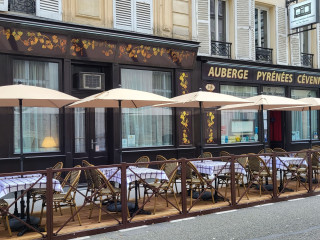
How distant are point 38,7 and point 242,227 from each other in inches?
279

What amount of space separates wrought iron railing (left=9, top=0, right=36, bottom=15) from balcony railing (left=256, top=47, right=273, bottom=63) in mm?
8345

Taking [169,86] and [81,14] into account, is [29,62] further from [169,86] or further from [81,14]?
[169,86]

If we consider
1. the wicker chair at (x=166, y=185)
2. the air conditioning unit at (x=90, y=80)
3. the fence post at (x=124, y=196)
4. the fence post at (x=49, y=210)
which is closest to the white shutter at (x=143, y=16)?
the air conditioning unit at (x=90, y=80)

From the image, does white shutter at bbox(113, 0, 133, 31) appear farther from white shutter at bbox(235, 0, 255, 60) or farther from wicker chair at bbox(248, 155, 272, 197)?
wicker chair at bbox(248, 155, 272, 197)

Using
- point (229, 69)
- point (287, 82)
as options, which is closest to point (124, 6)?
point (229, 69)

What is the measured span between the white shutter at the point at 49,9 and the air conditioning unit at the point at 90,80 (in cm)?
155

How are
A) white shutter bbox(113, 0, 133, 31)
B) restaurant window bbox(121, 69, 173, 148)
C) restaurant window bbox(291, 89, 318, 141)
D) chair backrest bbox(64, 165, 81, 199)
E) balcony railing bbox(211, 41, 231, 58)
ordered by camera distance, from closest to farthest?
Result: 1. chair backrest bbox(64, 165, 81, 199)
2. white shutter bbox(113, 0, 133, 31)
3. restaurant window bbox(121, 69, 173, 148)
4. balcony railing bbox(211, 41, 231, 58)
5. restaurant window bbox(291, 89, 318, 141)

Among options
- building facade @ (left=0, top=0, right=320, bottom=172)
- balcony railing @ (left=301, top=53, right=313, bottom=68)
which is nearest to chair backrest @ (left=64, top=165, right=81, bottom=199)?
building facade @ (left=0, top=0, right=320, bottom=172)

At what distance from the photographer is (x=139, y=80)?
11.6m

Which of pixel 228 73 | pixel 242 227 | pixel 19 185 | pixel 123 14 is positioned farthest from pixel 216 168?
pixel 228 73

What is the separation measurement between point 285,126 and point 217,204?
8.87 m

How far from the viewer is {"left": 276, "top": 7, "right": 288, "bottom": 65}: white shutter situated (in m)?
15.0

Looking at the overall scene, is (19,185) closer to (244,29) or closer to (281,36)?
(244,29)

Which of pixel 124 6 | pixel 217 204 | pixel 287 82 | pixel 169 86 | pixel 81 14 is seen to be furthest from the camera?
pixel 287 82
